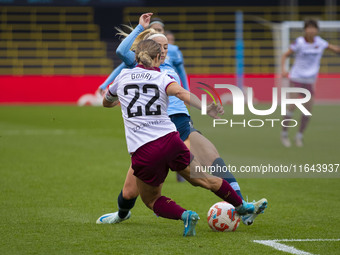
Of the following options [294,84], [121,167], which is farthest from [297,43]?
[121,167]

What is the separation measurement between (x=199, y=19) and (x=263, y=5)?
319 centimetres

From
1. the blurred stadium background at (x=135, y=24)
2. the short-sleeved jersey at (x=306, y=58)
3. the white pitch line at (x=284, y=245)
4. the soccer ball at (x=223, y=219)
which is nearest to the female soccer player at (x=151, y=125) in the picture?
the soccer ball at (x=223, y=219)

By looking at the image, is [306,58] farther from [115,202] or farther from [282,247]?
[282,247]

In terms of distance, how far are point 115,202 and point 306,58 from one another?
714 centimetres

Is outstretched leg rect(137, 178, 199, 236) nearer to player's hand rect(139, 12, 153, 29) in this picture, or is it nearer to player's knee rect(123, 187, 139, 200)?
player's knee rect(123, 187, 139, 200)

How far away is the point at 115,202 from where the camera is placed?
25.0 ft

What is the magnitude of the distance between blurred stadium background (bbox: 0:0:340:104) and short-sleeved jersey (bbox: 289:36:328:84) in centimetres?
1606

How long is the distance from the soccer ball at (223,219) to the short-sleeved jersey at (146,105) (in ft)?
3.17

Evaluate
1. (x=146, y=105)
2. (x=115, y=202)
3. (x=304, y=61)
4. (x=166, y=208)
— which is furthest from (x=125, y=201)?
(x=304, y=61)

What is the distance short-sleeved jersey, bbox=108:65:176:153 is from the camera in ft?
17.7

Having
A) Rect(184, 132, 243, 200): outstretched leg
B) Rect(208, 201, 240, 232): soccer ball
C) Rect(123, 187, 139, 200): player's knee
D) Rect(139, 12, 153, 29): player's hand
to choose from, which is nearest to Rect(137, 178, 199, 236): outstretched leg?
Rect(208, 201, 240, 232): soccer ball

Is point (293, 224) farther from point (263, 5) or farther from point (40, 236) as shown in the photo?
point (263, 5)

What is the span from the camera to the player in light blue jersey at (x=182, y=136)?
6.14 metres

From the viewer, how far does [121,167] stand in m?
10.8
